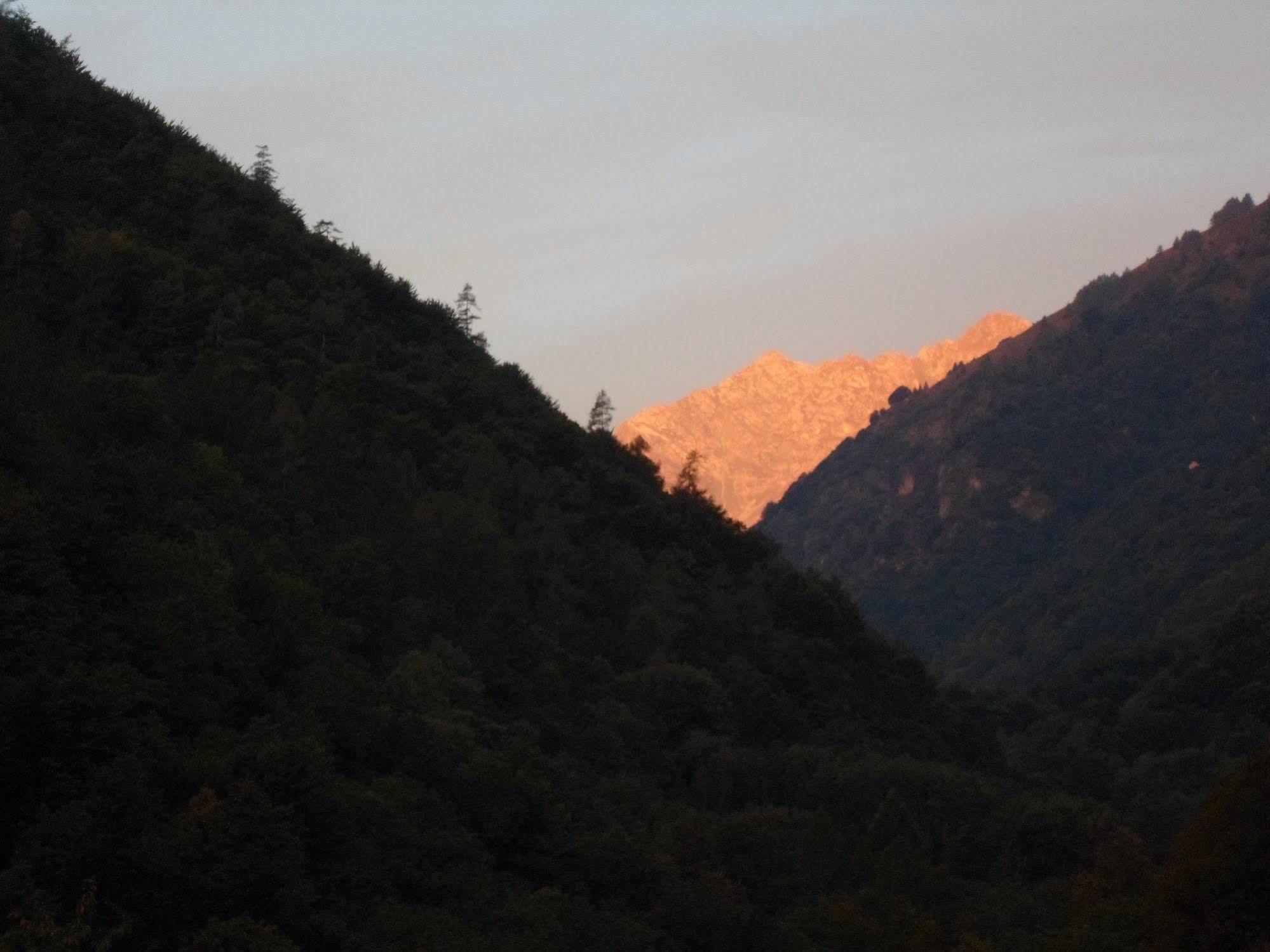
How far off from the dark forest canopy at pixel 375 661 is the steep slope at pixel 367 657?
116 millimetres

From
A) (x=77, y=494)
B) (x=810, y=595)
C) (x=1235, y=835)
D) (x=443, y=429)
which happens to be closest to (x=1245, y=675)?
(x=810, y=595)

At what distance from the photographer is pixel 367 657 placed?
1799 inches

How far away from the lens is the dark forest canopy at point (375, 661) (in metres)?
28.5

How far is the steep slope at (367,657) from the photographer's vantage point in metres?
28.4

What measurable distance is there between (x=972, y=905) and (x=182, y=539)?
20903mm

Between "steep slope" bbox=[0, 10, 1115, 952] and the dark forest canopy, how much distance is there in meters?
0.12

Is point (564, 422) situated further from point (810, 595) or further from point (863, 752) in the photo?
point (863, 752)

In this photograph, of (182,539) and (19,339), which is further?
(19,339)

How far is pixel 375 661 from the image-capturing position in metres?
45.7

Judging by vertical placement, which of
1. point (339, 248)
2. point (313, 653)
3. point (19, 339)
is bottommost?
point (313, 653)

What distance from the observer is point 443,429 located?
66.9 metres

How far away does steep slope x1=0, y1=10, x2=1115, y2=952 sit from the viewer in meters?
28.4

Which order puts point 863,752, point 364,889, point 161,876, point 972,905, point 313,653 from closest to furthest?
point 161,876
point 364,889
point 313,653
point 972,905
point 863,752

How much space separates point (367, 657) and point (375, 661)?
0.23 m
